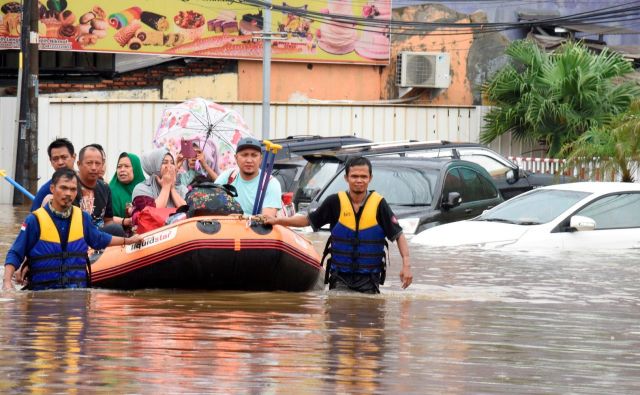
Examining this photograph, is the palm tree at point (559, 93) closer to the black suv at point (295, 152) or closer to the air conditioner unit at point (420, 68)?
the air conditioner unit at point (420, 68)

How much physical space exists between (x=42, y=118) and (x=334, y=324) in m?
19.5

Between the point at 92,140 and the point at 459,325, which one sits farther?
the point at 92,140

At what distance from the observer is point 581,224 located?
15570 mm

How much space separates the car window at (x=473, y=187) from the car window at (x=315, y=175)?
1.95m

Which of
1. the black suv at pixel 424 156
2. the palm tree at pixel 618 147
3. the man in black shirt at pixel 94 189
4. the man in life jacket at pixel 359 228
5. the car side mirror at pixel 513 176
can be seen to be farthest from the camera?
the palm tree at pixel 618 147

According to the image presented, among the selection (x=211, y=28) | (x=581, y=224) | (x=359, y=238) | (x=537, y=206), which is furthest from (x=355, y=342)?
(x=211, y=28)

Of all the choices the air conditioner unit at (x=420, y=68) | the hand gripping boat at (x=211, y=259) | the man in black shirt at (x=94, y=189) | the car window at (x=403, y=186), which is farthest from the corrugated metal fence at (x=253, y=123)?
the hand gripping boat at (x=211, y=259)

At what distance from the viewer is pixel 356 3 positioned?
35.2m

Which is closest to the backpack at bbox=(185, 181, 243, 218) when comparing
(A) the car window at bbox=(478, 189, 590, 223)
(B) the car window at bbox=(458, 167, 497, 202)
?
(A) the car window at bbox=(478, 189, 590, 223)

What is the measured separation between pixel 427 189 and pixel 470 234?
220 cm

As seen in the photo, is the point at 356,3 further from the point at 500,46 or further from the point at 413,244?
the point at 413,244

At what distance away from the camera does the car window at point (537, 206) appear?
16.2 meters

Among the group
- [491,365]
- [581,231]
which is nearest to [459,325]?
[491,365]

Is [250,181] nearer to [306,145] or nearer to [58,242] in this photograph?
→ [58,242]
